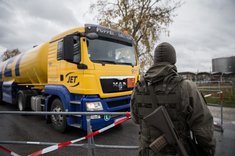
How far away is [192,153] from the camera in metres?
1.54

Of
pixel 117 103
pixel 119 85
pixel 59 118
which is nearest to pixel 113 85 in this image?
pixel 119 85

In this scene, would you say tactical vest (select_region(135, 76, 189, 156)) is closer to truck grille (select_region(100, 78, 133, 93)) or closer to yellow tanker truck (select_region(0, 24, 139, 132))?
yellow tanker truck (select_region(0, 24, 139, 132))

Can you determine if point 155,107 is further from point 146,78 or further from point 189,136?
point 189,136

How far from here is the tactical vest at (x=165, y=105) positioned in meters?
1.51

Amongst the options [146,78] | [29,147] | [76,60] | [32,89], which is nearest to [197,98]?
[146,78]

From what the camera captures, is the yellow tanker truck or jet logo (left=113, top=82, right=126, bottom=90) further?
jet logo (left=113, top=82, right=126, bottom=90)

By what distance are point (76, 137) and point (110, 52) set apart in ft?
8.03

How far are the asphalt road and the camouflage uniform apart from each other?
2.15 metres

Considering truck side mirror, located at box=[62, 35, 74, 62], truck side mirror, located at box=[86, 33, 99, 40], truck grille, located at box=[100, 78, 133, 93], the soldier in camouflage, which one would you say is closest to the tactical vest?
the soldier in camouflage

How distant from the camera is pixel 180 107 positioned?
4.91ft

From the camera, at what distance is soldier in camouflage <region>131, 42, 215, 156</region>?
1454 millimetres

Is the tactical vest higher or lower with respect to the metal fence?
higher

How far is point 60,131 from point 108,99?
5.72 feet

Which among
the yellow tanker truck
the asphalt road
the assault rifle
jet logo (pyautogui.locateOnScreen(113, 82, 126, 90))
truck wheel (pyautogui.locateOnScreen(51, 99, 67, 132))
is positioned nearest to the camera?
the assault rifle
